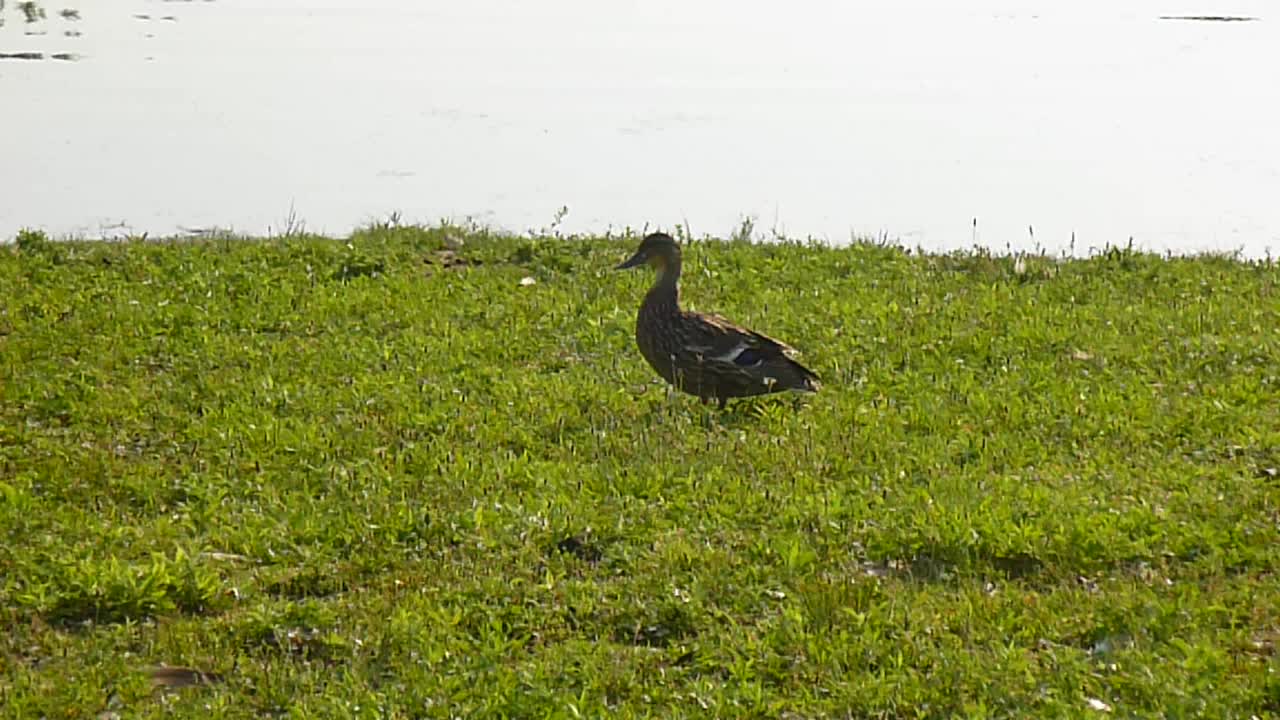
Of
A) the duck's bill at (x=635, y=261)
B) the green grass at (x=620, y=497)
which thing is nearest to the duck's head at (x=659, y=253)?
the duck's bill at (x=635, y=261)

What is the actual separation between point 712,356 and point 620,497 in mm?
1644

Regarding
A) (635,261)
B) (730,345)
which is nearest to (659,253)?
(635,261)

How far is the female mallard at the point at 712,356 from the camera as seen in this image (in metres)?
9.36

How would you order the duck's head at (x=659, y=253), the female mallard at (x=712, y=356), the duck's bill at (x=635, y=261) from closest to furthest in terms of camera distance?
the female mallard at (x=712, y=356), the duck's head at (x=659, y=253), the duck's bill at (x=635, y=261)

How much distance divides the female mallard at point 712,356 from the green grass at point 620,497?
159 millimetres

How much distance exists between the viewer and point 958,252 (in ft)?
42.8

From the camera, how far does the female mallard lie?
30.7 feet

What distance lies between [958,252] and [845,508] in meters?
5.64

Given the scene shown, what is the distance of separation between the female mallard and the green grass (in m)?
0.16

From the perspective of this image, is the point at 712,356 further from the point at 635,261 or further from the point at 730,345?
the point at 635,261

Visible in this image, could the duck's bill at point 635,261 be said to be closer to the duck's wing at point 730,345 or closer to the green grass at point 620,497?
the green grass at point 620,497

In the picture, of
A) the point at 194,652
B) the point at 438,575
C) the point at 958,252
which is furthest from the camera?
the point at 958,252

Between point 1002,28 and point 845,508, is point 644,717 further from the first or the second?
point 1002,28

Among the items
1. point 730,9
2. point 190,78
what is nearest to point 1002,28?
point 730,9
